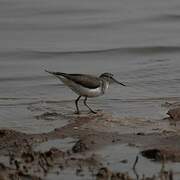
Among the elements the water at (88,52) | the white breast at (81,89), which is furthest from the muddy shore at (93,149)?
the white breast at (81,89)

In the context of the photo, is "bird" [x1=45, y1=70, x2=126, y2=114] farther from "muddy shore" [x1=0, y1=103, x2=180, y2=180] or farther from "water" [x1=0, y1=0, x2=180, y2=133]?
"muddy shore" [x1=0, y1=103, x2=180, y2=180]

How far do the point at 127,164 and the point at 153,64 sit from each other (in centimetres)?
726

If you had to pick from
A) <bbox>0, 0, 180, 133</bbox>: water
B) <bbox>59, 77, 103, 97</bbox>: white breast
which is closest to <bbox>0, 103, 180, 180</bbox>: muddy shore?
<bbox>0, 0, 180, 133</bbox>: water

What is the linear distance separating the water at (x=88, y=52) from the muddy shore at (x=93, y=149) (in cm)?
63

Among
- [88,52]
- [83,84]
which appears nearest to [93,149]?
[83,84]

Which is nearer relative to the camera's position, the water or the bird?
the bird

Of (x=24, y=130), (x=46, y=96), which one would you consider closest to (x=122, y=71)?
(x=46, y=96)

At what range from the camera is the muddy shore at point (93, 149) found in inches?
284

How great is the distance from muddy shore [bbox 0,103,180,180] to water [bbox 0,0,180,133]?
0.63 metres

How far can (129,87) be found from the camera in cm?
1276

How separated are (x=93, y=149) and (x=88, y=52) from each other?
762cm

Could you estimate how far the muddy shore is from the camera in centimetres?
721

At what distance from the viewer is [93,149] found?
26.5 ft

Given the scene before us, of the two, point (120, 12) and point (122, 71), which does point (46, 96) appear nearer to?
point (122, 71)
